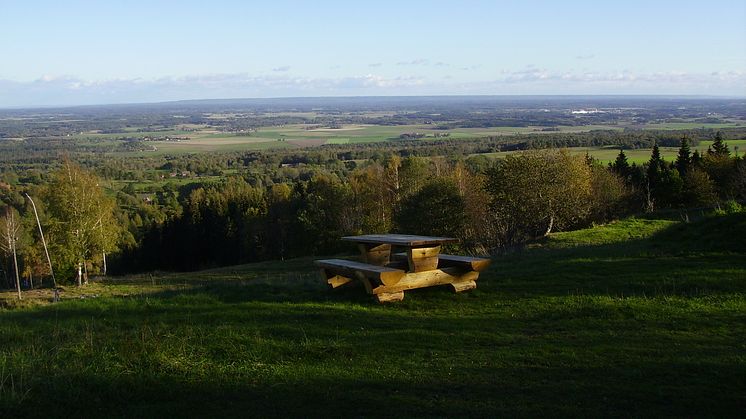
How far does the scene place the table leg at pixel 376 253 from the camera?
37.6 ft

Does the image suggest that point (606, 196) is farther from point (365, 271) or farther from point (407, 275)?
point (365, 271)

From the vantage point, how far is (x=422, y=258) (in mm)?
10500

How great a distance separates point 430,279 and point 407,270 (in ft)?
1.76

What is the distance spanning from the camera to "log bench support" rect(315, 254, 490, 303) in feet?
32.6

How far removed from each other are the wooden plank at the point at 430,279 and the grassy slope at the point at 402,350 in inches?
10.3

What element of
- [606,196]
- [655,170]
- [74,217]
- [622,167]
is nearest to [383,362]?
[74,217]

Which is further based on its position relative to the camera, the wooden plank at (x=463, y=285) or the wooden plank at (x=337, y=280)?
the wooden plank at (x=337, y=280)

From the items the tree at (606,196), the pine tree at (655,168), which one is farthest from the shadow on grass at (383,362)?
the pine tree at (655,168)

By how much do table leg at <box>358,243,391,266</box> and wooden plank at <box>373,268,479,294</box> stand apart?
1.22 meters

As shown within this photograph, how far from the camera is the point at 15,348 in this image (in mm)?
7422

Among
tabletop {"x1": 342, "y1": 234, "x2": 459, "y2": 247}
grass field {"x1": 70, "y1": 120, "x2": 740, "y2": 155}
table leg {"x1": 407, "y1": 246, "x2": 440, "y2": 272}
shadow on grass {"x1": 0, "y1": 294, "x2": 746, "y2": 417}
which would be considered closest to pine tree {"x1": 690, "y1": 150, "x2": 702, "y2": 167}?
tabletop {"x1": 342, "y1": 234, "x2": 459, "y2": 247}

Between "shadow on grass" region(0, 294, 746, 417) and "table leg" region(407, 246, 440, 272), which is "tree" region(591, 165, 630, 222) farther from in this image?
"shadow on grass" region(0, 294, 746, 417)

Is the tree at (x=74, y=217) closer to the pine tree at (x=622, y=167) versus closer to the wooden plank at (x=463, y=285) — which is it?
the wooden plank at (x=463, y=285)

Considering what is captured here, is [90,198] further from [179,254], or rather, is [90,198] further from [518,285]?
[518,285]
